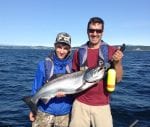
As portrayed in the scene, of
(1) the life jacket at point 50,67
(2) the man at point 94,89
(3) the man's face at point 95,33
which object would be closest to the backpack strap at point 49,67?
(1) the life jacket at point 50,67

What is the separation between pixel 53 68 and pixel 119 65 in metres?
1.52

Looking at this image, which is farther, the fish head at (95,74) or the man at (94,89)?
the man at (94,89)

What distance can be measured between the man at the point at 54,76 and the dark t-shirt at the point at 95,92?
491 millimetres

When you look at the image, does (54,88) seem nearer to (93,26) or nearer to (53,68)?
(53,68)

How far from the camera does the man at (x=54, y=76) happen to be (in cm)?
757

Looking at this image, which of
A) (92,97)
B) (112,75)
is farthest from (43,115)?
(112,75)

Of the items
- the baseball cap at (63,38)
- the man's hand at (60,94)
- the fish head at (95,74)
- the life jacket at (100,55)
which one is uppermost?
the baseball cap at (63,38)

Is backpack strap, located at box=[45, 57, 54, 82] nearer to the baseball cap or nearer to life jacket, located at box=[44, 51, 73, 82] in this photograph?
life jacket, located at box=[44, 51, 73, 82]

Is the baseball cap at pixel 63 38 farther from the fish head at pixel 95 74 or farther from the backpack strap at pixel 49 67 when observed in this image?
the fish head at pixel 95 74

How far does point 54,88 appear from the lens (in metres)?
7.57

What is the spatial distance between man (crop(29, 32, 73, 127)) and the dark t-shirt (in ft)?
1.61

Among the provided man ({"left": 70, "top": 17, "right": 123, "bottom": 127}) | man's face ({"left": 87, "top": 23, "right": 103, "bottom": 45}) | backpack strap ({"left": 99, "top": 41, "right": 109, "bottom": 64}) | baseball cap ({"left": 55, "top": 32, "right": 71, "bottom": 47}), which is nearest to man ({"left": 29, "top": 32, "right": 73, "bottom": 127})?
baseball cap ({"left": 55, "top": 32, "right": 71, "bottom": 47})

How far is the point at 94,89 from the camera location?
23.9 ft

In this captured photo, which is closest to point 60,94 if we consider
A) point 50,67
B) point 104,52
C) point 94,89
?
point 50,67
